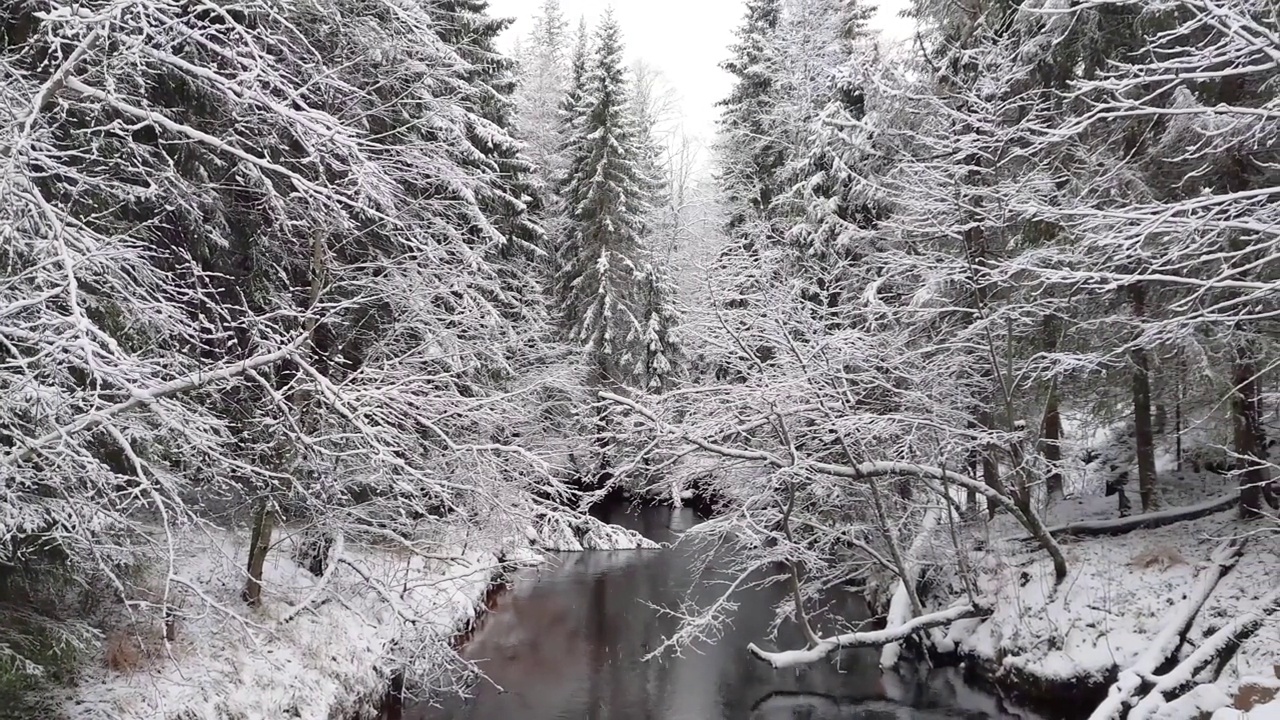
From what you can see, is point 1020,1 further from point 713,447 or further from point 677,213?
point 677,213

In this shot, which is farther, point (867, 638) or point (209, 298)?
point (867, 638)

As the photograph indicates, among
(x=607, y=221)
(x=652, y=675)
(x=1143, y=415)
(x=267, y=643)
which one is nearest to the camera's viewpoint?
(x=267, y=643)

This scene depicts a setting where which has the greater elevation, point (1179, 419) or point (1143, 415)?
point (1179, 419)

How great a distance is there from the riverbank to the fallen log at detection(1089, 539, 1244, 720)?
23mm

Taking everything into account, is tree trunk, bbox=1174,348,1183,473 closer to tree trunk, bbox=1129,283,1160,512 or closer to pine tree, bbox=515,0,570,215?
tree trunk, bbox=1129,283,1160,512

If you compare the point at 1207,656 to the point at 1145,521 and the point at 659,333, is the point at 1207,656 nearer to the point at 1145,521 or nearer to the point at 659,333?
the point at 1145,521

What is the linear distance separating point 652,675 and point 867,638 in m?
2.90

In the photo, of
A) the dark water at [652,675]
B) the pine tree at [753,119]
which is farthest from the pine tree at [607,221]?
the dark water at [652,675]

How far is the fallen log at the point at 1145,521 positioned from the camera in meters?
9.12

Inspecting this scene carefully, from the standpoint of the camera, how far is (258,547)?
26.3ft

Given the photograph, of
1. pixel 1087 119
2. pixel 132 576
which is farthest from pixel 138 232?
pixel 1087 119

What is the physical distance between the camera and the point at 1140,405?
9.38 metres

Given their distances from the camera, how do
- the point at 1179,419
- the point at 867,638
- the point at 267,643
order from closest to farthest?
1. the point at 267,643
2. the point at 867,638
3. the point at 1179,419

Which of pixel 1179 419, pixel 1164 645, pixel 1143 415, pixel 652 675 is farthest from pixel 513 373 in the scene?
pixel 1179 419
